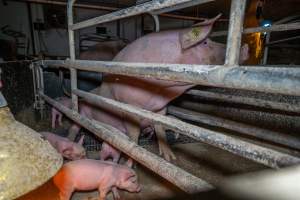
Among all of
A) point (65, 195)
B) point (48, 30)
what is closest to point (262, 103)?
point (65, 195)

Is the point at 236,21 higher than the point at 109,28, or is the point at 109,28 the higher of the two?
the point at 109,28

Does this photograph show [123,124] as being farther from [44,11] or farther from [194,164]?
[44,11]

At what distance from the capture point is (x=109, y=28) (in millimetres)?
8430

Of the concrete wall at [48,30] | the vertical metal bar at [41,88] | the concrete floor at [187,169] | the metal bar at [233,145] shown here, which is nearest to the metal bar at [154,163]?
the metal bar at [233,145]

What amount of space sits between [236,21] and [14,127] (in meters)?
0.74

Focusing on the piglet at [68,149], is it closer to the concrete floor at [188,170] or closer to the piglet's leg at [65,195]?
the concrete floor at [188,170]

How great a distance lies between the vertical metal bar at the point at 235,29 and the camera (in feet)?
2.05

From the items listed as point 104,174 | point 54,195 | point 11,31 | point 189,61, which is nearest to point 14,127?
point 104,174

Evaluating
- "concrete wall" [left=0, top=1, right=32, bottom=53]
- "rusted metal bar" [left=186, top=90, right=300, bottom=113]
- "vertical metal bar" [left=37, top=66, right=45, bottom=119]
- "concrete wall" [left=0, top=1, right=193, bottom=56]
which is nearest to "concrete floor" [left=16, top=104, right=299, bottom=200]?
"vertical metal bar" [left=37, top=66, right=45, bottom=119]

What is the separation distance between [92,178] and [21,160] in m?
0.93

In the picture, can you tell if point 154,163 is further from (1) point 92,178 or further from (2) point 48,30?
(2) point 48,30

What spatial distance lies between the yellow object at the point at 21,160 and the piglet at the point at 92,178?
0.81m

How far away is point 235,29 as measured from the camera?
0.64 m

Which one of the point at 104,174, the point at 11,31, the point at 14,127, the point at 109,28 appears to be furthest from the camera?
the point at 109,28
